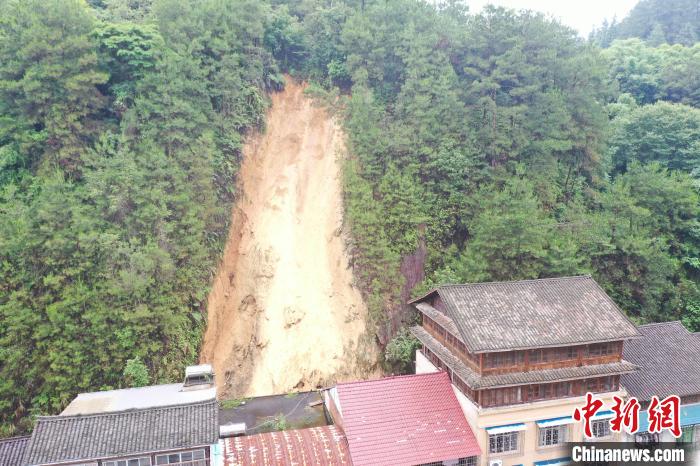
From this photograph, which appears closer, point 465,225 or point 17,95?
point 17,95

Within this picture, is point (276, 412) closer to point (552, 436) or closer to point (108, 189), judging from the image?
point (552, 436)

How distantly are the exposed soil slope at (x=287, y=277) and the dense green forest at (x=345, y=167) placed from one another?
1260 mm

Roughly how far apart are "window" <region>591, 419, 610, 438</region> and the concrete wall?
0.60m

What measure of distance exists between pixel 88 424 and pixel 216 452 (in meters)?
4.06

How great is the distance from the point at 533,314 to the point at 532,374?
2.22 m

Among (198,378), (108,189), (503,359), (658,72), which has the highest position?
(658,72)

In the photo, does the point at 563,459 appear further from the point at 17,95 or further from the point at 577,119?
the point at 17,95

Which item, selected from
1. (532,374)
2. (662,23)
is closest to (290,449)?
(532,374)

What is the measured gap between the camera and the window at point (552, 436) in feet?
59.6

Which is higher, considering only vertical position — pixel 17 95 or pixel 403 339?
pixel 17 95

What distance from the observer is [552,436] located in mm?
18281

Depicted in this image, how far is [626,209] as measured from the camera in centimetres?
2736

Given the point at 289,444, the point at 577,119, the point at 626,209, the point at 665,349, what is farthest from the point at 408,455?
the point at 577,119

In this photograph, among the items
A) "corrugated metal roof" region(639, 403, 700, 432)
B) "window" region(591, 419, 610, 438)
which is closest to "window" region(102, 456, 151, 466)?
"window" region(591, 419, 610, 438)
